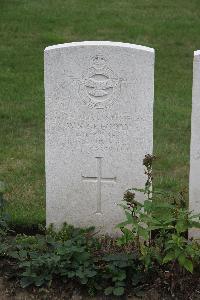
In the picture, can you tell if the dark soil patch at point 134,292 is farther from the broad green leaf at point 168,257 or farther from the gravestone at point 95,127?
the gravestone at point 95,127

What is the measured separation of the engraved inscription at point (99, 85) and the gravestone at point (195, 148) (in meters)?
0.53

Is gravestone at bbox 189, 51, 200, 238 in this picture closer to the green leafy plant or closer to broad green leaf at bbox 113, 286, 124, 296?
the green leafy plant

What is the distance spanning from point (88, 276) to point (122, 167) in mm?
946

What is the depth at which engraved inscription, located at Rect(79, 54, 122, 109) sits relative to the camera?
17.3 ft

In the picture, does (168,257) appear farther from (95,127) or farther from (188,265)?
(95,127)

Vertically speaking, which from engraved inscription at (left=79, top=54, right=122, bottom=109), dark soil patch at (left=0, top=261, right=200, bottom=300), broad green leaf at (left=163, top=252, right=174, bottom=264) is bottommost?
dark soil patch at (left=0, top=261, right=200, bottom=300)

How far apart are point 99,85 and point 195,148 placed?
2.64 feet

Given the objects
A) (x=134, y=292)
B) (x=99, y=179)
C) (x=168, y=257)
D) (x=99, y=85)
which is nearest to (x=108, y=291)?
(x=134, y=292)

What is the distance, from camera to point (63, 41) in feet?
36.9

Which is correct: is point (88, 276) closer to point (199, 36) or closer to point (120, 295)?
point (120, 295)

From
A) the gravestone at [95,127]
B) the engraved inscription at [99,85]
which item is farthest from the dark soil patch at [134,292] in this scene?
the engraved inscription at [99,85]

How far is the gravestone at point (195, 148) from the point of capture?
5.15m

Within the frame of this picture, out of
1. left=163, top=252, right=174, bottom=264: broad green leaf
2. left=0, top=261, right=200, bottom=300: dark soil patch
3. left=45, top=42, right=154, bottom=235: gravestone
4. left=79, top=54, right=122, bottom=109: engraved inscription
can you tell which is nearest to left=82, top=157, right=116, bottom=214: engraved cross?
left=45, top=42, right=154, bottom=235: gravestone

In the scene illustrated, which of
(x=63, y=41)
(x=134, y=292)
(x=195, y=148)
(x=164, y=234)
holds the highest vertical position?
(x=63, y=41)
